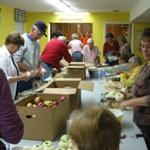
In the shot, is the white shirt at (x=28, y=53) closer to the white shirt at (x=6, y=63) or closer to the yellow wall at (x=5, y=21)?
the white shirt at (x=6, y=63)

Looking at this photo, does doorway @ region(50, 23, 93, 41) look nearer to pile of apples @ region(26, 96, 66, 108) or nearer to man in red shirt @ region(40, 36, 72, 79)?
man in red shirt @ region(40, 36, 72, 79)

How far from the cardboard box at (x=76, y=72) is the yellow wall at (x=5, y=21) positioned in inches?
217

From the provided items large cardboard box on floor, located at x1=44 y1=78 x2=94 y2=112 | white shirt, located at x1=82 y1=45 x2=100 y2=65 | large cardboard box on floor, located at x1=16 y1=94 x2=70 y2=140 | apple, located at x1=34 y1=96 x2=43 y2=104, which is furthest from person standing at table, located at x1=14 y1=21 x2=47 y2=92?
white shirt, located at x1=82 y1=45 x2=100 y2=65

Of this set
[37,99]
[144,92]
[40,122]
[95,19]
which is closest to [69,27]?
[95,19]

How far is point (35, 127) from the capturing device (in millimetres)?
1979

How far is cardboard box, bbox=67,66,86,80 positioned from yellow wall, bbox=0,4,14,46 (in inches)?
217

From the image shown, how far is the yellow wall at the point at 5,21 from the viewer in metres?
9.75

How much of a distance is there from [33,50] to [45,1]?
466 centimetres

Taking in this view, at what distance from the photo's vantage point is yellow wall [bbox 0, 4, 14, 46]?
9.75m

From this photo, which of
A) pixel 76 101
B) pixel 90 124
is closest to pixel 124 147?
pixel 76 101

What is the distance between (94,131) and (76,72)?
3672 mm

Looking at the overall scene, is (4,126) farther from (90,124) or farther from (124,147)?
(124,147)

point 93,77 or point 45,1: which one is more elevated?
point 45,1

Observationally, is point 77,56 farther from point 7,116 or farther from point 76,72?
point 7,116
